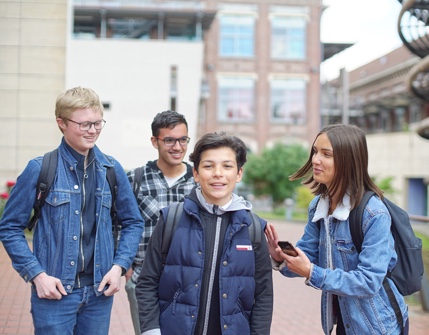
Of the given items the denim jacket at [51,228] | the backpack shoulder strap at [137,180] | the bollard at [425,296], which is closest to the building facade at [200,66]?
the bollard at [425,296]

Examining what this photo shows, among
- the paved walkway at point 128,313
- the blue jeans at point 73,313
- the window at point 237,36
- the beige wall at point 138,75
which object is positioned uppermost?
the window at point 237,36

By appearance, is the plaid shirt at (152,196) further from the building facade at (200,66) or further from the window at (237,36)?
the window at (237,36)

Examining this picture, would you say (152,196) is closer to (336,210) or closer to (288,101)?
(336,210)

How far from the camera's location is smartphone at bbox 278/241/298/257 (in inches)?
111

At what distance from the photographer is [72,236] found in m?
2.98

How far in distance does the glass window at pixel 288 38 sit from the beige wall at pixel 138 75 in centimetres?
1153

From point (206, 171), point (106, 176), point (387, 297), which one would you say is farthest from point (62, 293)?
point (387, 297)

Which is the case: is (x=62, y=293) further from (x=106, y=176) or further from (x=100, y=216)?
(x=106, y=176)

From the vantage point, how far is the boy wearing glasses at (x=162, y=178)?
4.01 m

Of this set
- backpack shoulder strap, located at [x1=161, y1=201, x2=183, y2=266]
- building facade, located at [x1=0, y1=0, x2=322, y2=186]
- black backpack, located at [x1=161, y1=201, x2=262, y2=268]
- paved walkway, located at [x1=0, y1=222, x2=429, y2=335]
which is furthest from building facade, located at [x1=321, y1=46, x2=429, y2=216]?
backpack shoulder strap, located at [x1=161, y1=201, x2=183, y2=266]

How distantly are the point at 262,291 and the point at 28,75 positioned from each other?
855 cm

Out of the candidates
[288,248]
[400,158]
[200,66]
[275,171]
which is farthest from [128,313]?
[400,158]

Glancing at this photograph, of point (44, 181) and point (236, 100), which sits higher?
point (236, 100)

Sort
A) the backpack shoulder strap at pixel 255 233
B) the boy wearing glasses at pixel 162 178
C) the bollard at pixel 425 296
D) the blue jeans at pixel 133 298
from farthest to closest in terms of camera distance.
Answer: the bollard at pixel 425 296 → the blue jeans at pixel 133 298 → the boy wearing glasses at pixel 162 178 → the backpack shoulder strap at pixel 255 233
